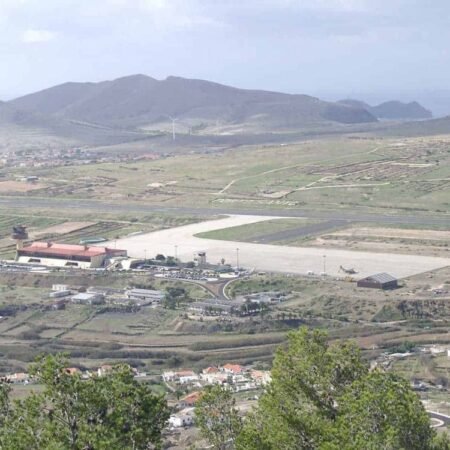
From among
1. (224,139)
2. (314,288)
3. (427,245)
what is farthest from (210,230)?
(224,139)

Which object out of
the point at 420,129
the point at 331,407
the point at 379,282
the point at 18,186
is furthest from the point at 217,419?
the point at 420,129

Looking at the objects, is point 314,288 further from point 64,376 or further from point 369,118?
point 369,118

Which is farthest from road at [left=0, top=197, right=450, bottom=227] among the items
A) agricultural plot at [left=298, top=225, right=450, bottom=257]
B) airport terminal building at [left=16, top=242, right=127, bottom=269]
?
airport terminal building at [left=16, top=242, right=127, bottom=269]

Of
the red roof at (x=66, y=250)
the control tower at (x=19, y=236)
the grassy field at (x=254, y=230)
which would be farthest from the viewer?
the grassy field at (x=254, y=230)

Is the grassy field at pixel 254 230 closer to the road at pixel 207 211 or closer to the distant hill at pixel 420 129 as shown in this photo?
the road at pixel 207 211

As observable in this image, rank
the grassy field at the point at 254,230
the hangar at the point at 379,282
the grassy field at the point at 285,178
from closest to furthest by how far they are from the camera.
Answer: the hangar at the point at 379,282 → the grassy field at the point at 254,230 → the grassy field at the point at 285,178

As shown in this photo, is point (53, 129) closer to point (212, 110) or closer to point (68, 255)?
point (212, 110)

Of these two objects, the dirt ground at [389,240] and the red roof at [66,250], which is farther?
the dirt ground at [389,240]

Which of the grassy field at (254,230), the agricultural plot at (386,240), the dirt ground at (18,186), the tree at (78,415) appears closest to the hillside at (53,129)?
the dirt ground at (18,186)
